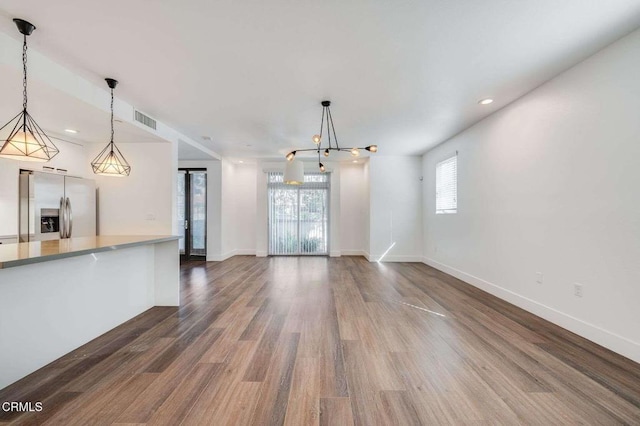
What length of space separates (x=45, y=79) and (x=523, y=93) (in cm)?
537

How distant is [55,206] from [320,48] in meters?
4.64

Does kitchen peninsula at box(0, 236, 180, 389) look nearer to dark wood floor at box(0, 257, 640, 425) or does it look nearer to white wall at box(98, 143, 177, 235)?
dark wood floor at box(0, 257, 640, 425)

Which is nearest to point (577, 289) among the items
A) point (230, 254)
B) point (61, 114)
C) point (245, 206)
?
point (61, 114)

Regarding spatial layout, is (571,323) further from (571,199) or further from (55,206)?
(55,206)

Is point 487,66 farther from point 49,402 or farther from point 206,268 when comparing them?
point 206,268

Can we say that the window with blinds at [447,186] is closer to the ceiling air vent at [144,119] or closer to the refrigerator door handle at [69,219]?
the ceiling air vent at [144,119]

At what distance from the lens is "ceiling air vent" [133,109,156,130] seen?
3.91 m

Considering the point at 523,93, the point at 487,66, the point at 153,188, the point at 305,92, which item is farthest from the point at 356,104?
the point at 153,188

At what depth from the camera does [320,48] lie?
8.21ft

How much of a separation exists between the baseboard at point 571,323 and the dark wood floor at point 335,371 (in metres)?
0.09

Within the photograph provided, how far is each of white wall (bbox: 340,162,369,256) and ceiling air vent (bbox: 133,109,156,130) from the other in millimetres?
4888

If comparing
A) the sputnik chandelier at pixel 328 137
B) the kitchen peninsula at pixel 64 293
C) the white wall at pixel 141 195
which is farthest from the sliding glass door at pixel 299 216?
the kitchen peninsula at pixel 64 293

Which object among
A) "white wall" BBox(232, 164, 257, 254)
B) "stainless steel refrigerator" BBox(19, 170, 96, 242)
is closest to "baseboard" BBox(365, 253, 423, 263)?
"white wall" BBox(232, 164, 257, 254)

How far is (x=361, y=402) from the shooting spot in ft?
5.64
